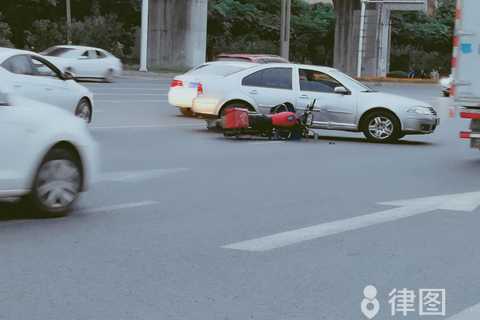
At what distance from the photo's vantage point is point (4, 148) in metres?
8.76

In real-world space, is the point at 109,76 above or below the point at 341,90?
below

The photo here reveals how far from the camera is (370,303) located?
243 inches

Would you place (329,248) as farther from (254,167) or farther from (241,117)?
(241,117)

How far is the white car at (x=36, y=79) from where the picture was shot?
17.4 meters

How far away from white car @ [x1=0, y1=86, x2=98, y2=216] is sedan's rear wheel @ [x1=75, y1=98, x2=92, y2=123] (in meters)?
9.59

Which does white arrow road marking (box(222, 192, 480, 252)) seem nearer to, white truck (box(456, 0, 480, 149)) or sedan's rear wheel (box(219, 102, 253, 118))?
white truck (box(456, 0, 480, 149))

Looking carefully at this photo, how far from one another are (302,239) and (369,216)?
159cm

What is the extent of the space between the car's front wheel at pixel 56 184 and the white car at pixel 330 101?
423 inches

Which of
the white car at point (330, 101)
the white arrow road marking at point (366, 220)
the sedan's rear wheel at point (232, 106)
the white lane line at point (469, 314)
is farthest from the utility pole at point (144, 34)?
the white lane line at point (469, 314)

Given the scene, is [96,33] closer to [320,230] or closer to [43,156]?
[43,156]

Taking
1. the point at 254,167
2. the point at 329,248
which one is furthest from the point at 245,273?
the point at 254,167

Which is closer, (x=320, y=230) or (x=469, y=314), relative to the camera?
(x=469, y=314)

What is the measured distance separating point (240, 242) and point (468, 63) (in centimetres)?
749

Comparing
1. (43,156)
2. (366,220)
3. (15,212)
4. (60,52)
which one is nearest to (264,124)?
(366,220)
